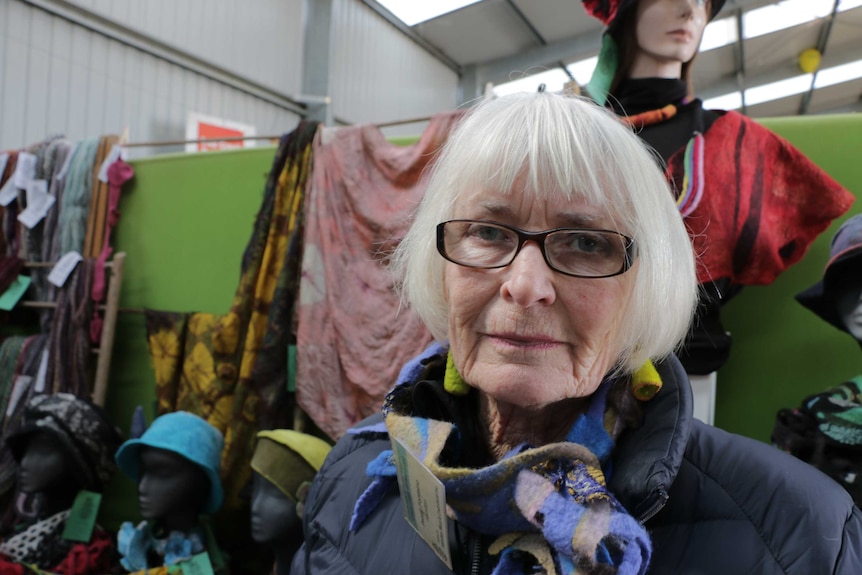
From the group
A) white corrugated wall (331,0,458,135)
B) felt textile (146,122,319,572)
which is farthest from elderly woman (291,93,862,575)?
white corrugated wall (331,0,458,135)

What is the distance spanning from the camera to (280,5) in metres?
5.20

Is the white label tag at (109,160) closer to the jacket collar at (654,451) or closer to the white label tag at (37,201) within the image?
the white label tag at (37,201)

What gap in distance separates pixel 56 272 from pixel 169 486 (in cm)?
135

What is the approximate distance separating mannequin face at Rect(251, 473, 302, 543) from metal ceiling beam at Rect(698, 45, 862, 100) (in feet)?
22.9

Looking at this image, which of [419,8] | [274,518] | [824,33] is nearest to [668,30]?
[274,518]

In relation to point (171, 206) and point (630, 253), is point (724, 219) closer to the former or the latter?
point (630, 253)

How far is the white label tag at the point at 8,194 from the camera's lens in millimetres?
2725

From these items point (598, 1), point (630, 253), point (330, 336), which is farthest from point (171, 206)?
point (630, 253)

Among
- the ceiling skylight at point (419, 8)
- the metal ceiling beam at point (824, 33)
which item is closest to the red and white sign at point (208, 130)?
the ceiling skylight at point (419, 8)

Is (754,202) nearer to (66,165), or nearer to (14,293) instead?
(66,165)

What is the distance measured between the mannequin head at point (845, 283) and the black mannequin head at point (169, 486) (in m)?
1.78

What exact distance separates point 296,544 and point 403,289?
1068 millimetres

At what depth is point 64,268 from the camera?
2.56 m

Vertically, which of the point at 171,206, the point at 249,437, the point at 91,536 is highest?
the point at 171,206
